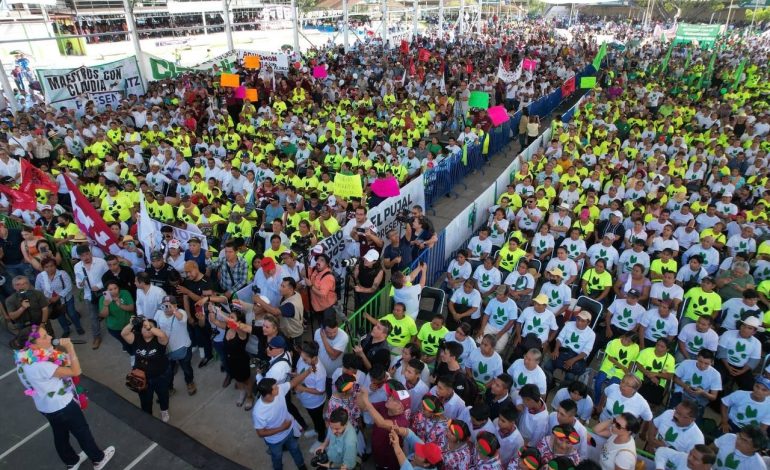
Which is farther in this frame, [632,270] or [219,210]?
[219,210]

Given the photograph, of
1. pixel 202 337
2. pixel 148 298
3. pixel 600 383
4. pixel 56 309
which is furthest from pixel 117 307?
pixel 600 383

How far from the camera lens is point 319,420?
19.4 ft

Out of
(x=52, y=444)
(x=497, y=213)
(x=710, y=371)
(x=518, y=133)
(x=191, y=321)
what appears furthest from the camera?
(x=518, y=133)

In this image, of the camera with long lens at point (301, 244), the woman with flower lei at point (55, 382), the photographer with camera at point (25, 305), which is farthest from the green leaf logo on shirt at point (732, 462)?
the photographer with camera at point (25, 305)

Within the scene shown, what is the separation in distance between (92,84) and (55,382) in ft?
52.1

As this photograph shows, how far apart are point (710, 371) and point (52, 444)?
26.5 ft

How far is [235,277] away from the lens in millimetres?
7414

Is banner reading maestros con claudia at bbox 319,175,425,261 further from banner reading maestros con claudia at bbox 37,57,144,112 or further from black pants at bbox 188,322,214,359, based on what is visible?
banner reading maestros con claudia at bbox 37,57,144,112

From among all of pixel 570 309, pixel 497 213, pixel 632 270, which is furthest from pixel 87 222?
pixel 632 270

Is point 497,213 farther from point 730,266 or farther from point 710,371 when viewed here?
point 710,371

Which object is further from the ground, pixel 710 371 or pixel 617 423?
pixel 617 423

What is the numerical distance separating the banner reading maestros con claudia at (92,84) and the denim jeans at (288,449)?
16444 mm

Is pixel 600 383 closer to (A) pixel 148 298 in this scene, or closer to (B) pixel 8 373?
(A) pixel 148 298

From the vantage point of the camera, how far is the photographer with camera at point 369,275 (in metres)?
7.38
